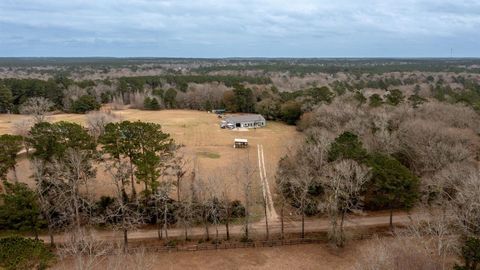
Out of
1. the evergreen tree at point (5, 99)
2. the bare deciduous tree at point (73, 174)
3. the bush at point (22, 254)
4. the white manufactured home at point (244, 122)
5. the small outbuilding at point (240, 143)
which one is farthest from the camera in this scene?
the evergreen tree at point (5, 99)

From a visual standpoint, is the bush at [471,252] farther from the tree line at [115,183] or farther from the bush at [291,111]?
the bush at [291,111]

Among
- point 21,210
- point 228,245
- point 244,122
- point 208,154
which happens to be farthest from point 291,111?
point 21,210

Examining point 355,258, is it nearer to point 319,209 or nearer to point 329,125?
point 319,209

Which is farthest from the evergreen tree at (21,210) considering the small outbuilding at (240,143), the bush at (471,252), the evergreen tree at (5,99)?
the evergreen tree at (5,99)

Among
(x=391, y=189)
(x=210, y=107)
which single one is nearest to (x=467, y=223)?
(x=391, y=189)

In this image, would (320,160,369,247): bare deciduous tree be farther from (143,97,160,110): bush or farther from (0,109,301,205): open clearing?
(143,97,160,110): bush

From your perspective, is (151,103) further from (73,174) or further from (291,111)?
(73,174)
